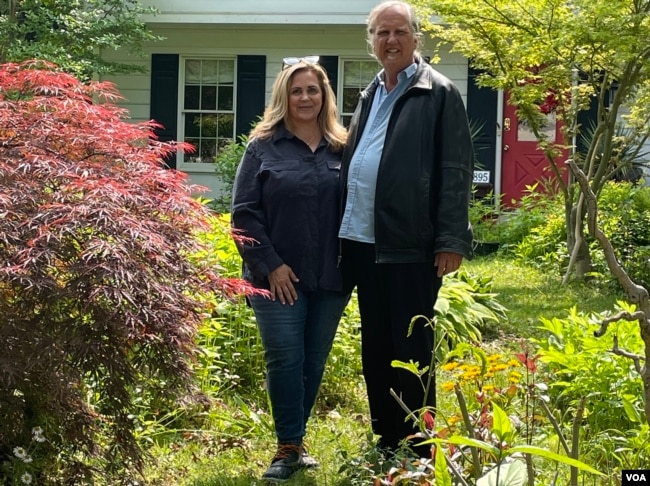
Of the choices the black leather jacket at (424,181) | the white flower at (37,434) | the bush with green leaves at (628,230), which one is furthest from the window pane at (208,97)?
the white flower at (37,434)

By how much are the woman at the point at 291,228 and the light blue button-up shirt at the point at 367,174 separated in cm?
14

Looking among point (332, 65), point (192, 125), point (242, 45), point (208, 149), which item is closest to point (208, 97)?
point (192, 125)

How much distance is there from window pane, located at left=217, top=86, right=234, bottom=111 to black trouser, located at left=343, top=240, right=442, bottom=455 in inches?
399

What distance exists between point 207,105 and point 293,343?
404 inches

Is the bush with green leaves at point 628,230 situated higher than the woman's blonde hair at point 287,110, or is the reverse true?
the woman's blonde hair at point 287,110

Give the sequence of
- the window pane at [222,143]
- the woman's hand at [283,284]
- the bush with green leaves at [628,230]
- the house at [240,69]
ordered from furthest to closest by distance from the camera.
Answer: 1. the window pane at [222,143]
2. the house at [240,69]
3. the bush with green leaves at [628,230]
4. the woman's hand at [283,284]

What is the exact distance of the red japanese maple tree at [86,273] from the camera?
262 centimetres

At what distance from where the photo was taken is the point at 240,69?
13.0 meters

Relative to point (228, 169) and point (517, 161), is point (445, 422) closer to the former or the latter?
point (228, 169)

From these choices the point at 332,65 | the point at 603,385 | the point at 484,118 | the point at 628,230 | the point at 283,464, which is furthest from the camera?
the point at 332,65

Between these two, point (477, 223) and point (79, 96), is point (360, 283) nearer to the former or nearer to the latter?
point (79, 96)

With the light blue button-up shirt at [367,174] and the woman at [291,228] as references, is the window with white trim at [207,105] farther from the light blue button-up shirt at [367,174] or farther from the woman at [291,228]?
the light blue button-up shirt at [367,174]

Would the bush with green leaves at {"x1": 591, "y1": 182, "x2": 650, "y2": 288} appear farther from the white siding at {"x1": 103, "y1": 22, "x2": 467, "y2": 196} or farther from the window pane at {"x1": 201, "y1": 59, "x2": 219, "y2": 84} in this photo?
the window pane at {"x1": 201, "y1": 59, "x2": 219, "y2": 84}

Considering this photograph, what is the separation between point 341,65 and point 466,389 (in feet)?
31.0
